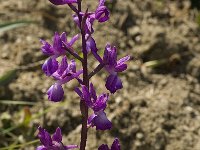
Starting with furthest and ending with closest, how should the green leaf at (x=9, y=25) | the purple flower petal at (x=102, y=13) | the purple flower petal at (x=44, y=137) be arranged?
1. the green leaf at (x=9, y=25)
2. the purple flower petal at (x=44, y=137)
3. the purple flower petal at (x=102, y=13)

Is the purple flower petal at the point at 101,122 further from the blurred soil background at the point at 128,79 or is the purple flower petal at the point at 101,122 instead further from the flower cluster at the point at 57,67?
the blurred soil background at the point at 128,79

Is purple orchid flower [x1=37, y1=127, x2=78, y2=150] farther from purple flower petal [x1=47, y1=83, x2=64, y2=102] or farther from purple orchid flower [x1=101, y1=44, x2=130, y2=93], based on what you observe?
purple orchid flower [x1=101, y1=44, x2=130, y2=93]

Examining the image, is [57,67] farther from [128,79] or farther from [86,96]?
[128,79]

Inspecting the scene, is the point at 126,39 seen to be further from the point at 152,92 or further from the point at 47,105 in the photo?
the point at 47,105

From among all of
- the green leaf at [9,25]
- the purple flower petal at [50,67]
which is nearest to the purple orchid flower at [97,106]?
the purple flower petal at [50,67]

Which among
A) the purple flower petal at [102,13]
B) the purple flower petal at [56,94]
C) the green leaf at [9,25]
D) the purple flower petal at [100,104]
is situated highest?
the green leaf at [9,25]

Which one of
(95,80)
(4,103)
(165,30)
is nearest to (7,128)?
(4,103)
